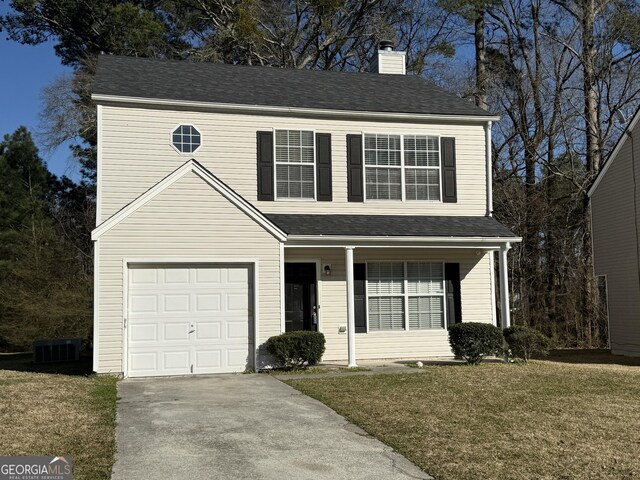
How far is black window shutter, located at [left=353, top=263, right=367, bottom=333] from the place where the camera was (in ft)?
50.8

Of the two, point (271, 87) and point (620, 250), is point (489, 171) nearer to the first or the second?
point (620, 250)

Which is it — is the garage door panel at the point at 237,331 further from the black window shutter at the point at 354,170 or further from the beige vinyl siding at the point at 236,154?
the black window shutter at the point at 354,170

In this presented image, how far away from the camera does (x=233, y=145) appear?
49.5 ft

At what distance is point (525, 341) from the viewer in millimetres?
14312

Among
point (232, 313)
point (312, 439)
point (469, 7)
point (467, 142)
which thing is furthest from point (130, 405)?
point (469, 7)

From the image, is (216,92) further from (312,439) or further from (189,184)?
(312,439)

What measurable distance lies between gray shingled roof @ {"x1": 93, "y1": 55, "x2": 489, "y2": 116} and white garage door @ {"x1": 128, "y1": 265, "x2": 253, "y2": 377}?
4.10 metres

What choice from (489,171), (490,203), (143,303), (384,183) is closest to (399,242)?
(384,183)

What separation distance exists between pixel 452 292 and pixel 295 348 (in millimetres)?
4807

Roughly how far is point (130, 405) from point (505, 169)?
21.1 meters

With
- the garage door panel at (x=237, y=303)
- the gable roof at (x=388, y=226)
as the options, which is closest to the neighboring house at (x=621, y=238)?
the gable roof at (x=388, y=226)

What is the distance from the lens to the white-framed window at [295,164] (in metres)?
15.3

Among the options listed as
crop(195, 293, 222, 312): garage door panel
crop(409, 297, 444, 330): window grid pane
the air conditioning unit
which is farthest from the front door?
the air conditioning unit

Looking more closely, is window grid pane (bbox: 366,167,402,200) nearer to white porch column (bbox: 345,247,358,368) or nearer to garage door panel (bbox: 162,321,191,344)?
white porch column (bbox: 345,247,358,368)
